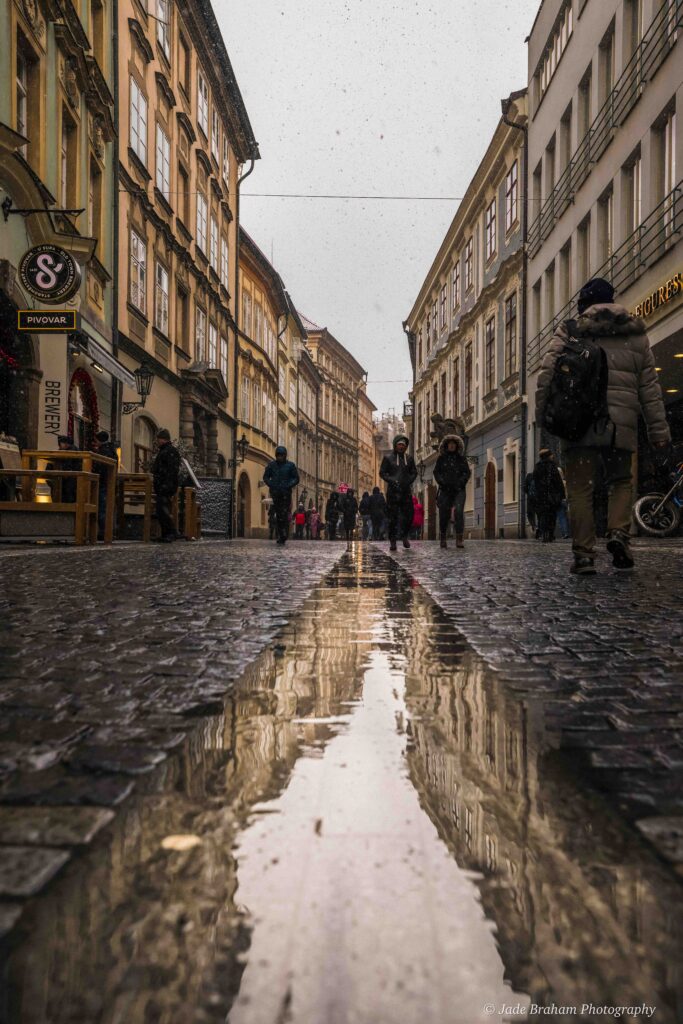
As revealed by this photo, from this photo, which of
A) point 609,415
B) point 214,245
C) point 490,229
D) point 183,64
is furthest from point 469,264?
point 609,415

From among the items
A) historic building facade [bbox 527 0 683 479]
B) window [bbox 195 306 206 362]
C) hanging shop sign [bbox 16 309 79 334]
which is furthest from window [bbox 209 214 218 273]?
hanging shop sign [bbox 16 309 79 334]

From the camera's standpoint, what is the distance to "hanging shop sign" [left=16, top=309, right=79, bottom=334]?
12.3 meters

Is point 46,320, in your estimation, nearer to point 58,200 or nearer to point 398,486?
point 58,200

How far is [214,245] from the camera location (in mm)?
28562

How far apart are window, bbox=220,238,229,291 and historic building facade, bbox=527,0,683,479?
10.3 meters

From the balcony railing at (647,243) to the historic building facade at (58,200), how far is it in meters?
7.41

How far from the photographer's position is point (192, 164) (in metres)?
25.3

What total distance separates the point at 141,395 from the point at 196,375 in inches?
203

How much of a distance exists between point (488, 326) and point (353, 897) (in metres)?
30.0

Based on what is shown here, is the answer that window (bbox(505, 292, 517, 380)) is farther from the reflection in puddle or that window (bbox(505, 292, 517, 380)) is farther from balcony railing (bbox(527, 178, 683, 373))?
the reflection in puddle

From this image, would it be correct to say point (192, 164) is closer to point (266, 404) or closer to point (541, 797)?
point (266, 404)

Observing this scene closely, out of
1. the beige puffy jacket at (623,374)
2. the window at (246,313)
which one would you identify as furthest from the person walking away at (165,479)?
the window at (246,313)

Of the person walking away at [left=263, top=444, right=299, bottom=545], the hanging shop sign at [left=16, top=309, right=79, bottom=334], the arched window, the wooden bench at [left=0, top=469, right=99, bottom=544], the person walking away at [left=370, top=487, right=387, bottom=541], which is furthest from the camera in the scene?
the person walking away at [left=370, top=487, right=387, bottom=541]

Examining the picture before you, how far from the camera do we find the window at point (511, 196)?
2645 centimetres
